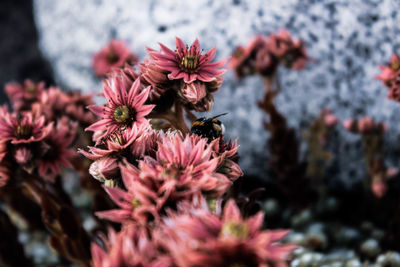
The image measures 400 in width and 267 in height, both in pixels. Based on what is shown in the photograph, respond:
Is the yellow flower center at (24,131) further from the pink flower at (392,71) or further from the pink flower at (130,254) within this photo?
the pink flower at (392,71)

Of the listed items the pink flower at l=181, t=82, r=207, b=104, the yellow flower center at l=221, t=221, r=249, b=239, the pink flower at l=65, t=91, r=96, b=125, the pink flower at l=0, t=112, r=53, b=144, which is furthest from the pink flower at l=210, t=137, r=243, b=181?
the pink flower at l=65, t=91, r=96, b=125

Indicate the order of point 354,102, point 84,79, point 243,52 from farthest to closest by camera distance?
point 84,79
point 354,102
point 243,52

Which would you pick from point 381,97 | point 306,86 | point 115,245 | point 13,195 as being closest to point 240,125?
point 306,86

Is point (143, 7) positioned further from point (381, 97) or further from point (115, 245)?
point (115, 245)

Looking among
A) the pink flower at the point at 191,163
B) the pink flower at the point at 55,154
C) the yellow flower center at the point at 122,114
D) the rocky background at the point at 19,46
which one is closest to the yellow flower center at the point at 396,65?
the pink flower at the point at 191,163

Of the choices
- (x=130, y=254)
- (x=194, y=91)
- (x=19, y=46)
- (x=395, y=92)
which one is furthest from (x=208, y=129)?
(x=19, y=46)

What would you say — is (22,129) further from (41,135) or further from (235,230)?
(235,230)
